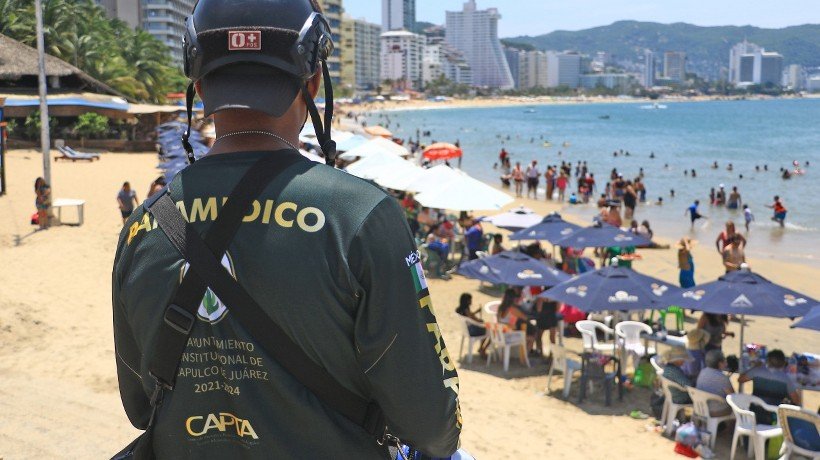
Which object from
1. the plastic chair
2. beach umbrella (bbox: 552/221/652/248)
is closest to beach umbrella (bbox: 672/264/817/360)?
the plastic chair

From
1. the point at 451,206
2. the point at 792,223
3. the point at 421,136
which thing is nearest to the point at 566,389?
the point at 451,206

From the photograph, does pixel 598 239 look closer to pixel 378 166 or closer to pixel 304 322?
pixel 378 166

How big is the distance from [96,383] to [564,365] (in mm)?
4733

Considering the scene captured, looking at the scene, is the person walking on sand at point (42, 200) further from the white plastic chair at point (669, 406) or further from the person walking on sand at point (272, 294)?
the person walking on sand at point (272, 294)

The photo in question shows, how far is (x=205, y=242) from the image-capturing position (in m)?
1.36

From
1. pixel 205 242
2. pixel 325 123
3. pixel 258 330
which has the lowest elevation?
pixel 258 330

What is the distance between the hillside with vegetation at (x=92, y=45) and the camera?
36312 mm

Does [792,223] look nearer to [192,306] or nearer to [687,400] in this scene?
[687,400]

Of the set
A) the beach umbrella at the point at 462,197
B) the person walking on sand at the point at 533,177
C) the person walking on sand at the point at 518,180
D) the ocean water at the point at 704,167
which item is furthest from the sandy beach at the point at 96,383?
the person walking on sand at the point at 518,180

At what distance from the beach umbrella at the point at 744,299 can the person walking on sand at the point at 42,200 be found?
11.4 m

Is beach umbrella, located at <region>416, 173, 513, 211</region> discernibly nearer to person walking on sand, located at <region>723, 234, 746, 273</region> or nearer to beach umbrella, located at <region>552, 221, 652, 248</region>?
beach umbrella, located at <region>552, 221, 652, 248</region>

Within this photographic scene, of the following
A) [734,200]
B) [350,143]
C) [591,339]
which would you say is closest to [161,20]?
[350,143]

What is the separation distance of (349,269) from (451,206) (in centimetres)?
1299

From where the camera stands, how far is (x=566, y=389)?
8805 millimetres
